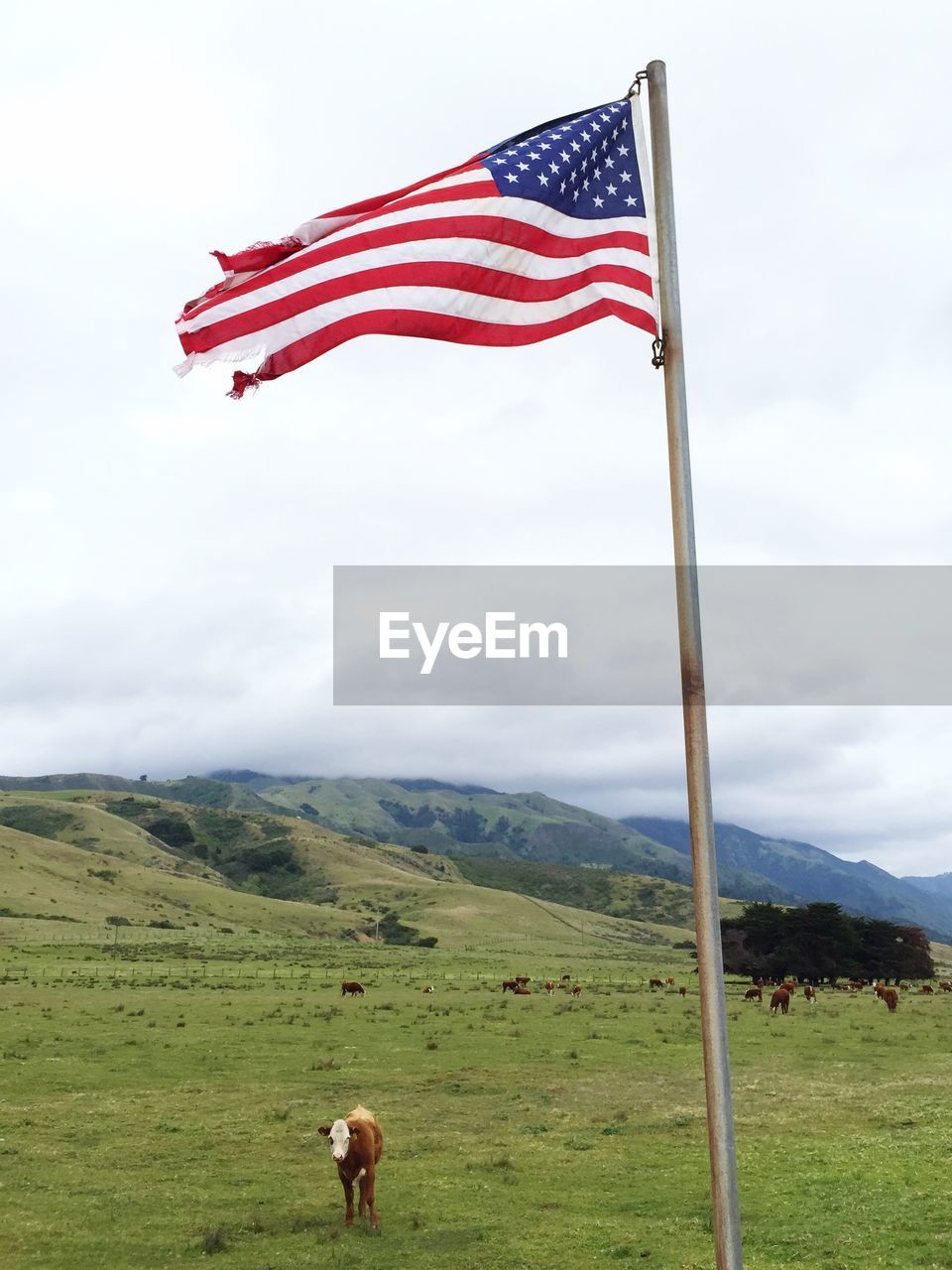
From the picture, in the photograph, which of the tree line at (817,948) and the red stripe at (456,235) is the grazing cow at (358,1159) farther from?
the tree line at (817,948)

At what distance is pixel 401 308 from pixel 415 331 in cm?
25

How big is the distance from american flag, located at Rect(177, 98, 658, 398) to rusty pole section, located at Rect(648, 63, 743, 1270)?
25.9 inches

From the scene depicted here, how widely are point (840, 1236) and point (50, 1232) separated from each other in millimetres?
13489

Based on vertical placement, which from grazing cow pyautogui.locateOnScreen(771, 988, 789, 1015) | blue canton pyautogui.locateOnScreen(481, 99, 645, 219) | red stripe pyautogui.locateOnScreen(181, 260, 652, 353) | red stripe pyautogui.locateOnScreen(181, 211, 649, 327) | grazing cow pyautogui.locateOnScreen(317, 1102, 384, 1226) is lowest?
grazing cow pyautogui.locateOnScreen(771, 988, 789, 1015)

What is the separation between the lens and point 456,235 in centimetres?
1010

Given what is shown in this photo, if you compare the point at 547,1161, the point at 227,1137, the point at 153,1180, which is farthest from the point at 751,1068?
the point at 153,1180

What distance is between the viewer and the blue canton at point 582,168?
995 centimetres

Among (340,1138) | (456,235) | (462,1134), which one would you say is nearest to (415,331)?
(456,235)

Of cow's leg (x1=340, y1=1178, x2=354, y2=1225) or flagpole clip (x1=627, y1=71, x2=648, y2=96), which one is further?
cow's leg (x1=340, y1=1178, x2=354, y2=1225)

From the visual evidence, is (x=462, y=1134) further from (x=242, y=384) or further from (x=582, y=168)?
(x=582, y=168)

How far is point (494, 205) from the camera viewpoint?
9.96 metres

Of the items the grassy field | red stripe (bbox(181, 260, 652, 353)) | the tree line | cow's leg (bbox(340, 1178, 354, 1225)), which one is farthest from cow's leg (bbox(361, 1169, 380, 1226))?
the tree line

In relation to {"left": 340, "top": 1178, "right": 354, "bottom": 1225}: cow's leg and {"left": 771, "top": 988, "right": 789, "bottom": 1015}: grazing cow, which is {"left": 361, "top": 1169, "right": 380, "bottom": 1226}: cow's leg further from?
{"left": 771, "top": 988, "right": 789, "bottom": 1015}: grazing cow

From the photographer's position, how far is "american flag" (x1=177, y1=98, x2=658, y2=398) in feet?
32.7
